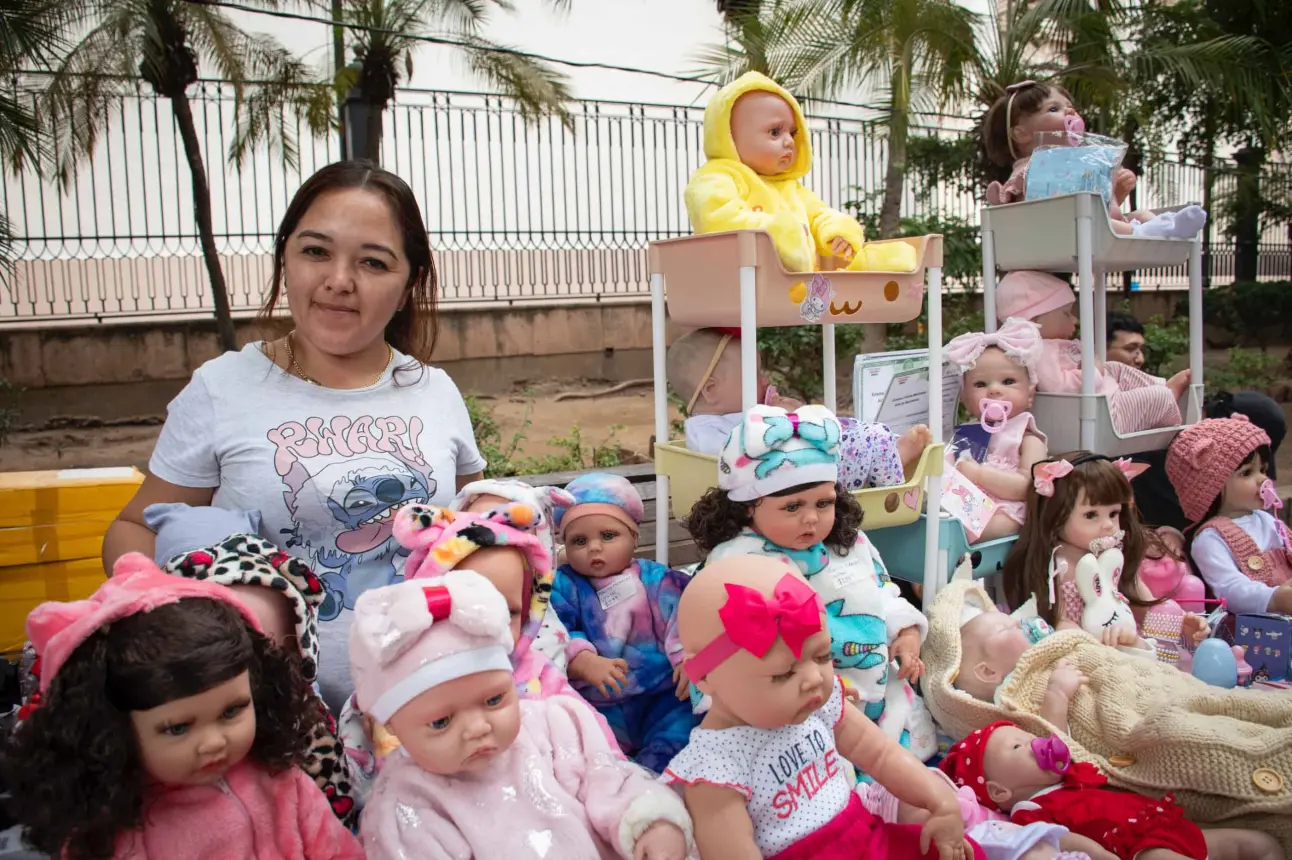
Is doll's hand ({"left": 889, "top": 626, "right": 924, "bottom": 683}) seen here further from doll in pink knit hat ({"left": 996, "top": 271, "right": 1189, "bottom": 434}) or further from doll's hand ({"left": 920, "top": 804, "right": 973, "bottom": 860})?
doll in pink knit hat ({"left": 996, "top": 271, "right": 1189, "bottom": 434})

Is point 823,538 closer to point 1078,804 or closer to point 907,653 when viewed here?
point 907,653

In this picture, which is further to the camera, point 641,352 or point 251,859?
point 641,352

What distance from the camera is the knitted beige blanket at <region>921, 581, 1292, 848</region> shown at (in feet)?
8.11

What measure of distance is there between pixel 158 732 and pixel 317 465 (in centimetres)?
89

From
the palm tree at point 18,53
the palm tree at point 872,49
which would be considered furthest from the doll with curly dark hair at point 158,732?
the palm tree at point 872,49

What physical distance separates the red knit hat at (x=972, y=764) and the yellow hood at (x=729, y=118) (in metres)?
1.87

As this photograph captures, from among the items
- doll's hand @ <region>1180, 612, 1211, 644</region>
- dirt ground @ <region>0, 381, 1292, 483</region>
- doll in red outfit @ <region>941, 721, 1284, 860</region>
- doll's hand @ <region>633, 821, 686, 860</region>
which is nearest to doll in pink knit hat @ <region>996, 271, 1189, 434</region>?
doll's hand @ <region>1180, 612, 1211, 644</region>

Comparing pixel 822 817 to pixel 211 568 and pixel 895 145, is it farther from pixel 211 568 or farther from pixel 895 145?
pixel 895 145

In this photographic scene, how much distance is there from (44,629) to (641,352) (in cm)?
1242

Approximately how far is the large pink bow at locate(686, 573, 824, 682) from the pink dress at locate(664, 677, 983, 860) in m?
0.23

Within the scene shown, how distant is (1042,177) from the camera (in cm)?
433

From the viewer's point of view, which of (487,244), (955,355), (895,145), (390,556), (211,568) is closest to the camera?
(211,568)

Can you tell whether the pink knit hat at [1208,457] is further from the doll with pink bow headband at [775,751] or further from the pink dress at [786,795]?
the pink dress at [786,795]

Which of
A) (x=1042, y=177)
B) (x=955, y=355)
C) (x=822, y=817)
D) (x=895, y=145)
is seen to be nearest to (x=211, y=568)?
(x=822, y=817)
